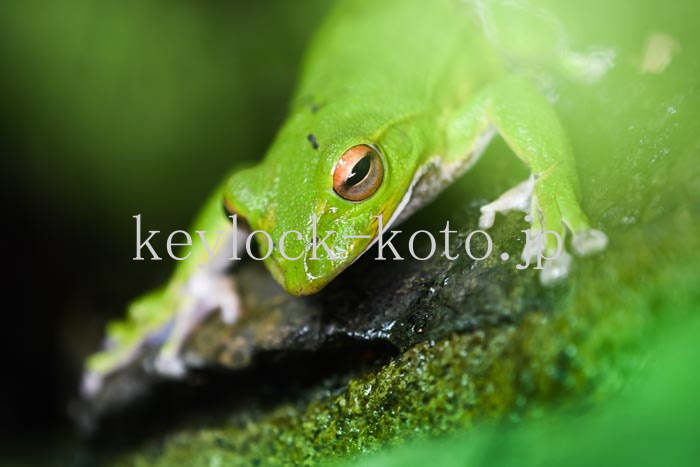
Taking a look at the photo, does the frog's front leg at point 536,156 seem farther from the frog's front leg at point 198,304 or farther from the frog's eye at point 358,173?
the frog's front leg at point 198,304

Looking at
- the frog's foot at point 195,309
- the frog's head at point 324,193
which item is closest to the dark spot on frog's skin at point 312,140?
the frog's head at point 324,193

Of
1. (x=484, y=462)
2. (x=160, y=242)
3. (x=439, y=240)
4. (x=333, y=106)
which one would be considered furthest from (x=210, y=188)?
(x=484, y=462)

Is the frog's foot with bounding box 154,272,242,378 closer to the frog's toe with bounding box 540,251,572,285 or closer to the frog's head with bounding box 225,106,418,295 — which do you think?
the frog's head with bounding box 225,106,418,295

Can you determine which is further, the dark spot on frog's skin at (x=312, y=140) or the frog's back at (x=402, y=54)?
the frog's back at (x=402, y=54)

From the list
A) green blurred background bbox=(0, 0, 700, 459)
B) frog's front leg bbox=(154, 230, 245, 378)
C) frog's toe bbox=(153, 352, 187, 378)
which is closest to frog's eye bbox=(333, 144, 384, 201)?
frog's front leg bbox=(154, 230, 245, 378)

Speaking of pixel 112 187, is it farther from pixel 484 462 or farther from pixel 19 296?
pixel 484 462

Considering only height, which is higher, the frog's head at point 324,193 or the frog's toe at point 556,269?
the frog's head at point 324,193

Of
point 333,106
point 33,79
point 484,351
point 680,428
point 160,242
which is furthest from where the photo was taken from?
point 33,79
